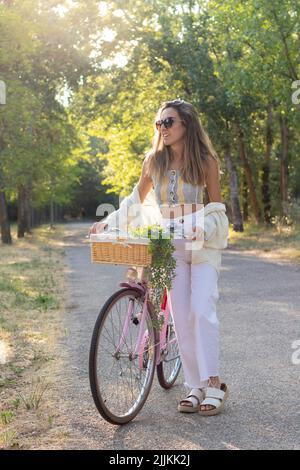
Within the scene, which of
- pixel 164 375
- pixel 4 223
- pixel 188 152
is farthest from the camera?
pixel 4 223

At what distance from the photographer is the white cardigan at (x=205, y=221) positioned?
14.9 ft

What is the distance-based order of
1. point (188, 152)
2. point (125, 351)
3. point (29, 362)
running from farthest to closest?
1. point (29, 362)
2. point (188, 152)
3. point (125, 351)

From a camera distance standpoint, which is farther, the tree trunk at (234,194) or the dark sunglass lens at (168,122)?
the tree trunk at (234,194)

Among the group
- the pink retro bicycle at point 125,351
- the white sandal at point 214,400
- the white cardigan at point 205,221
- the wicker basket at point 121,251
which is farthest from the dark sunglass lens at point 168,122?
the white sandal at point 214,400

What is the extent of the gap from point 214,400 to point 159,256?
1.02m

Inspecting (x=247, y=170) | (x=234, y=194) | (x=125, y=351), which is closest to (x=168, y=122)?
(x=125, y=351)

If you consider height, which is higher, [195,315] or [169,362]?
A: [195,315]

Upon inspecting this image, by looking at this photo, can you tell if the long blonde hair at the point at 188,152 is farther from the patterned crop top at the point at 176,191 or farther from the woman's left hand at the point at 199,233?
the woman's left hand at the point at 199,233

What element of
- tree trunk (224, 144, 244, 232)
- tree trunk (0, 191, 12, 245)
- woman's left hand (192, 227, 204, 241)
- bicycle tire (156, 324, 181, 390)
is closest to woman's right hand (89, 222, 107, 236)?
woman's left hand (192, 227, 204, 241)

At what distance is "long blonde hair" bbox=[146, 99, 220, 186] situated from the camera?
15.2 ft

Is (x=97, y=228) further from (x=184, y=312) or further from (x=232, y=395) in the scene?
(x=232, y=395)

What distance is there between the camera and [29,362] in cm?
614


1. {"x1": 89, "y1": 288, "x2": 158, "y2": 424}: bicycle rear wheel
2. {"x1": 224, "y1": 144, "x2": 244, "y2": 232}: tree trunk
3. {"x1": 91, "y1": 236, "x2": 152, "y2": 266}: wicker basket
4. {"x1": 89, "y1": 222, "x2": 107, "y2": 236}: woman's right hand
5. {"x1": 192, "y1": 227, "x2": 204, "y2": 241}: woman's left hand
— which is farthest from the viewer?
{"x1": 224, "y1": 144, "x2": 244, "y2": 232}: tree trunk

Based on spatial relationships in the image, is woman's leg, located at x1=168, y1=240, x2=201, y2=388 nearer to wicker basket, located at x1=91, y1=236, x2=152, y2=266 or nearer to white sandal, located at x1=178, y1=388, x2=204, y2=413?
white sandal, located at x1=178, y1=388, x2=204, y2=413
